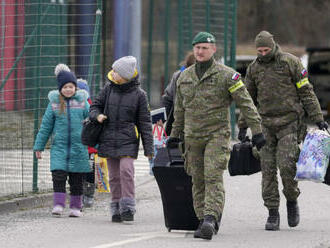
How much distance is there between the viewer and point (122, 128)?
387 inches

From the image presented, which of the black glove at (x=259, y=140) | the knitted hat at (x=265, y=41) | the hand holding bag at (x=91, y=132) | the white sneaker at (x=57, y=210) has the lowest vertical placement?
the white sneaker at (x=57, y=210)

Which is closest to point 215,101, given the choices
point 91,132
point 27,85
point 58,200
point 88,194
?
point 91,132

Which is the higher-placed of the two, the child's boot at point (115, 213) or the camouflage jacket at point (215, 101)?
the camouflage jacket at point (215, 101)

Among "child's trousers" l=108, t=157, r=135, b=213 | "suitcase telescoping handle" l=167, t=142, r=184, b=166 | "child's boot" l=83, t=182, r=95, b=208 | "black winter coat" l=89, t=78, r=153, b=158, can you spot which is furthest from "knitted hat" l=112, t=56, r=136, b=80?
"child's boot" l=83, t=182, r=95, b=208

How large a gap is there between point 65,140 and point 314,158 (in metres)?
2.54

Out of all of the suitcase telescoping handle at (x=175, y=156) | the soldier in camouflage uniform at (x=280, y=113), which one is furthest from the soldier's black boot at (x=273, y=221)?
the suitcase telescoping handle at (x=175, y=156)

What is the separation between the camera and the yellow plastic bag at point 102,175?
35.4ft

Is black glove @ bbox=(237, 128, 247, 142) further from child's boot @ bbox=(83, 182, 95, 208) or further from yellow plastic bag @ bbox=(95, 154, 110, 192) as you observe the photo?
child's boot @ bbox=(83, 182, 95, 208)

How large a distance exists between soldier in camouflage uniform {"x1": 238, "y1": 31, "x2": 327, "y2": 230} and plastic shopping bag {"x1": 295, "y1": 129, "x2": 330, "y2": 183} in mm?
160

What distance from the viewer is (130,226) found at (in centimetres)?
964

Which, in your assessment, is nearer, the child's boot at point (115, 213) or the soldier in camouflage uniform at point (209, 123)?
the soldier in camouflage uniform at point (209, 123)

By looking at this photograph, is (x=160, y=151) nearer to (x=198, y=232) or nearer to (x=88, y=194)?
(x=198, y=232)

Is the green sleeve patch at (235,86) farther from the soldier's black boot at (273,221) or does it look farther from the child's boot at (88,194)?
the child's boot at (88,194)

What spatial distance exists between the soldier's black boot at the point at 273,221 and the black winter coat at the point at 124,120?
4.16 feet
